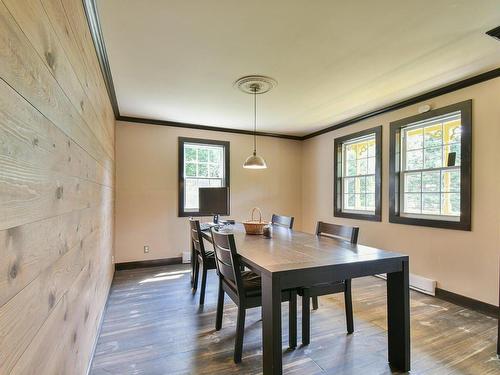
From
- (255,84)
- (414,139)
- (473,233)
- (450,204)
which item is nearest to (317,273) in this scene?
(255,84)

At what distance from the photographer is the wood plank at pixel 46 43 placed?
75cm

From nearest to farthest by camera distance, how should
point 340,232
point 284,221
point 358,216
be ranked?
point 340,232 → point 284,221 → point 358,216

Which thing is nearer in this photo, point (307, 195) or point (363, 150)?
point (363, 150)

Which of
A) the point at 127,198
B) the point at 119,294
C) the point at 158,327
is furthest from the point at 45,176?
the point at 127,198

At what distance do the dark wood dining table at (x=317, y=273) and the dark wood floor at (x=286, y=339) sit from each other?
0.32 m

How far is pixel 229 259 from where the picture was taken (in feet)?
6.31

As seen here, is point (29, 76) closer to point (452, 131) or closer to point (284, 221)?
point (284, 221)

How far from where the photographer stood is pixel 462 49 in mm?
2264

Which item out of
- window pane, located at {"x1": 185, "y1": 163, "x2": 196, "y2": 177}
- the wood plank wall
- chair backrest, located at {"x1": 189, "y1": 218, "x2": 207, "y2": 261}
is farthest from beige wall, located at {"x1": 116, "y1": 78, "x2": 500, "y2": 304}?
the wood plank wall

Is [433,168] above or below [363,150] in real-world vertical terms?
below

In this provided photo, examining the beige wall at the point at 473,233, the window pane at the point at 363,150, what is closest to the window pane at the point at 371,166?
the window pane at the point at 363,150

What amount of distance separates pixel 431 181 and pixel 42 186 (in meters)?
3.68

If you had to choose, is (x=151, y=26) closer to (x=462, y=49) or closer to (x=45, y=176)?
(x=45, y=176)

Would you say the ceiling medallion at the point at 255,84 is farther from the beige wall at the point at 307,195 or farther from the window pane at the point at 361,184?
the window pane at the point at 361,184
